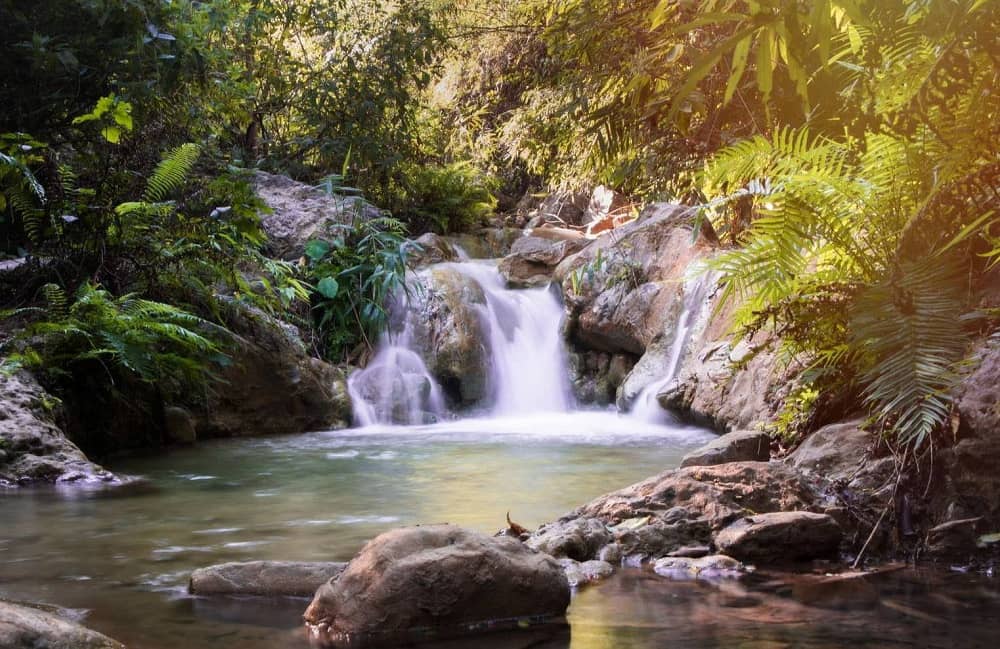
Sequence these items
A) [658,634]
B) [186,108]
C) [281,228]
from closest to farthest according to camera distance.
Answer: [658,634] → [186,108] → [281,228]

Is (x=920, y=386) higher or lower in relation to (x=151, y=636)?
higher

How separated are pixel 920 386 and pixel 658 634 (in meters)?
1.59

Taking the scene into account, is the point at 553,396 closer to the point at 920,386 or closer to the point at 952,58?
the point at 920,386

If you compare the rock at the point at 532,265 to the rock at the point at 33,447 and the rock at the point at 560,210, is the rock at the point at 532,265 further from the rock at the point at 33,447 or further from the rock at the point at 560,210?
the rock at the point at 33,447

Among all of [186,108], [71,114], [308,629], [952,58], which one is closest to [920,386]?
[952,58]

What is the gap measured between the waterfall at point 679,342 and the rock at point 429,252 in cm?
382

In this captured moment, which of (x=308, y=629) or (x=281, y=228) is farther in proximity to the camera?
(x=281, y=228)

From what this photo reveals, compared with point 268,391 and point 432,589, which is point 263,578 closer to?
point 432,589

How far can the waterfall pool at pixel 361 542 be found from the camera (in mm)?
2986

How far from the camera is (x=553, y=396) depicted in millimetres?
11609

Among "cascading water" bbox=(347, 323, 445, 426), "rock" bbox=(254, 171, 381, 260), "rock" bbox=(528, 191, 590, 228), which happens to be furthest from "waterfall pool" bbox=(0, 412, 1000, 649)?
"rock" bbox=(528, 191, 590, 228)

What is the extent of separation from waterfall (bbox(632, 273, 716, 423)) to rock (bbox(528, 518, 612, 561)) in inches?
210

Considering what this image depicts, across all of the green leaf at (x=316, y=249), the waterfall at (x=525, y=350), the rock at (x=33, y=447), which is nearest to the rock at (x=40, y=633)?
the rock at (x=33, y=447)

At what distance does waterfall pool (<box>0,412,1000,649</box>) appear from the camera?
9.80 ft
